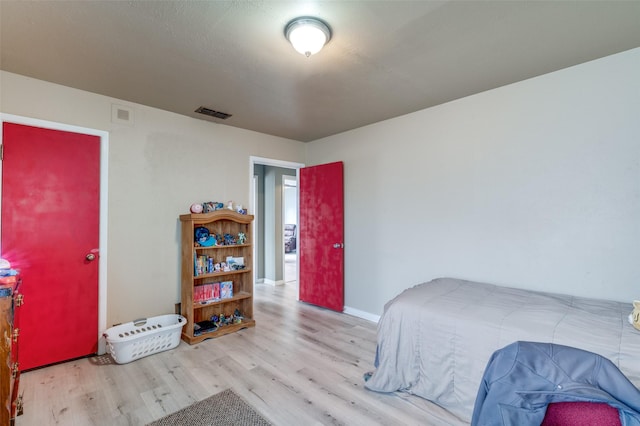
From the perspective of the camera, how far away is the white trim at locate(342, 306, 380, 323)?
146 inches

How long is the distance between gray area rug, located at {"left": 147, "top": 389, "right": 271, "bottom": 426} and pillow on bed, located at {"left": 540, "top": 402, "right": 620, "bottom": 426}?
160 cm

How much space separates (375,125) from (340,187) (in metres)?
0.92

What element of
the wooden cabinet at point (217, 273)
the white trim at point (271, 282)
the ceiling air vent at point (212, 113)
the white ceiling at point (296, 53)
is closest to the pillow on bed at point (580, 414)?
the white ceiling at point (296, 53)

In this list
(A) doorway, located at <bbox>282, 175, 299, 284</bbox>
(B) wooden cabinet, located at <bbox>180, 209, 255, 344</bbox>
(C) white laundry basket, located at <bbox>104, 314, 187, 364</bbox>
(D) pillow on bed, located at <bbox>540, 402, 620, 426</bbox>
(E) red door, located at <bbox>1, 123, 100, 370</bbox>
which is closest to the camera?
(D) pillow on bed, located at <bbox>540, 402, 620, 426</bbox>

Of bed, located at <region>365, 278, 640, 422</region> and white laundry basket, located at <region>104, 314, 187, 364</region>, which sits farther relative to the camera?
white laundry basket, located at <region>104, 314, 187, 364</region>

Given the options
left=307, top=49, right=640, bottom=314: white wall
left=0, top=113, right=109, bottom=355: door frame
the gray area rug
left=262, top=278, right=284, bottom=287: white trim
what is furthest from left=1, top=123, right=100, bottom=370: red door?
left=262, top=278, right=284, bottom=287: white trim

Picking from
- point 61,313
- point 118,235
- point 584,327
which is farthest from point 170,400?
point 584,327

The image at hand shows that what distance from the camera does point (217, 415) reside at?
1.94 m

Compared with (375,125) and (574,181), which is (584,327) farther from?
(375,125)

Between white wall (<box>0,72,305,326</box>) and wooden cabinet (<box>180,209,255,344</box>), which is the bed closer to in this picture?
wooden cabinet (<box>180,209,255,344</box>)

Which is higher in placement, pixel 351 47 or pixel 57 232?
pixel 351 47

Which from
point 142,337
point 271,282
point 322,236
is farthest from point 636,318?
point 271,282

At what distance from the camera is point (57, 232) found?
2.63 meters

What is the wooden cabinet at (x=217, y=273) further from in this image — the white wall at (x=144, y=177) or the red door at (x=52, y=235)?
the red door at (x=52, y=235)
